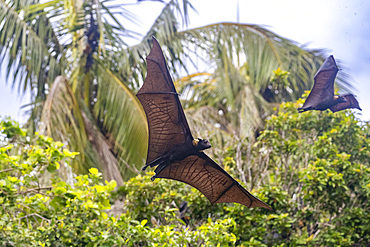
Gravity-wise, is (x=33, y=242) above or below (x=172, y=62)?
below

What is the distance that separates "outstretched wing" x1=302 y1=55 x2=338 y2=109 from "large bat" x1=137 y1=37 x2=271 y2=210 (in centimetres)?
92

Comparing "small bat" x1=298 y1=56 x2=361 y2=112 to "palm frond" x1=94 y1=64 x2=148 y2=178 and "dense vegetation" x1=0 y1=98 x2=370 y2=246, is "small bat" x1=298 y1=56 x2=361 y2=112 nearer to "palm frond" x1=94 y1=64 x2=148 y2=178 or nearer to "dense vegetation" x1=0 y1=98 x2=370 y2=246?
"dense vegetation" x1=0 y1=98 x2=370 y2=246

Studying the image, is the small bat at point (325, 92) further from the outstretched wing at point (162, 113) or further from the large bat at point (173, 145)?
the outstretched wing at point (162, 113)

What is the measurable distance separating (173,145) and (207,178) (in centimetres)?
52

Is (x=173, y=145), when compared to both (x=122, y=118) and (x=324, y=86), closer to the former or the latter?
(x=324, y=86)

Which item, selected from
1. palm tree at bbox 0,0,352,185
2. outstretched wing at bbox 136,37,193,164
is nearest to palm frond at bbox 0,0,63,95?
palm tree at bbox 0,0,352,185

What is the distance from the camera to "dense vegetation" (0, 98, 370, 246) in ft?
14.2

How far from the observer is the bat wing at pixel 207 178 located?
314 cm

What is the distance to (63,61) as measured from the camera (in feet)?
26.8

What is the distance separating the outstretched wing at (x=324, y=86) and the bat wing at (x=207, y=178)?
2.92ft

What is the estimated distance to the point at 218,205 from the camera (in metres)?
5.27

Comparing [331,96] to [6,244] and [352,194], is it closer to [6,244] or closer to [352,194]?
[352,194]

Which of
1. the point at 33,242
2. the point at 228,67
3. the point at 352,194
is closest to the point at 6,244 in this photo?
the point at 33,242

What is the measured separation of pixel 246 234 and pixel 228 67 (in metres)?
4.86
